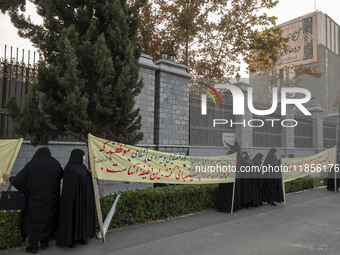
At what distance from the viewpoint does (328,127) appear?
26.2 meters

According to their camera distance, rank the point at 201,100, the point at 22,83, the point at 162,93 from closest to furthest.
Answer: the point at 22,83
the point at 162,93
the point at 201,100

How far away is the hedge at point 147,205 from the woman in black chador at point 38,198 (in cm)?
23

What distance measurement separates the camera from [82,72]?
6.33 m

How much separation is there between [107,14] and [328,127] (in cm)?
2615

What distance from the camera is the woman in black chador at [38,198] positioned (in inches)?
166

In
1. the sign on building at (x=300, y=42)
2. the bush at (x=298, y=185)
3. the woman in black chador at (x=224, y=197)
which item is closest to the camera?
the woman in black chador at (x=224, y=197)

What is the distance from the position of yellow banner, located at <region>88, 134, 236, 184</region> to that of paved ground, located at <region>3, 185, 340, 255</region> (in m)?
0.96

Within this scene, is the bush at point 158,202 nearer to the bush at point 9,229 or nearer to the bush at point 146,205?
the bush at point 146,205

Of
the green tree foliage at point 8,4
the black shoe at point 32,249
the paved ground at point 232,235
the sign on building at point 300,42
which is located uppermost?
the sign on building at point 300,42

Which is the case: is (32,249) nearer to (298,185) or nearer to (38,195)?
(38,195)

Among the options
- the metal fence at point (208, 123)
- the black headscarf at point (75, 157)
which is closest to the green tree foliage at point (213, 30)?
the metal fence at point (208, 123)

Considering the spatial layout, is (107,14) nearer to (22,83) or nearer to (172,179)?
(172,179)

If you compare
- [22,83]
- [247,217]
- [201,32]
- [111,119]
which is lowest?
[247,217]

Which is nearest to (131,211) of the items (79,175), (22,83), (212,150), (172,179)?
(172,179)
